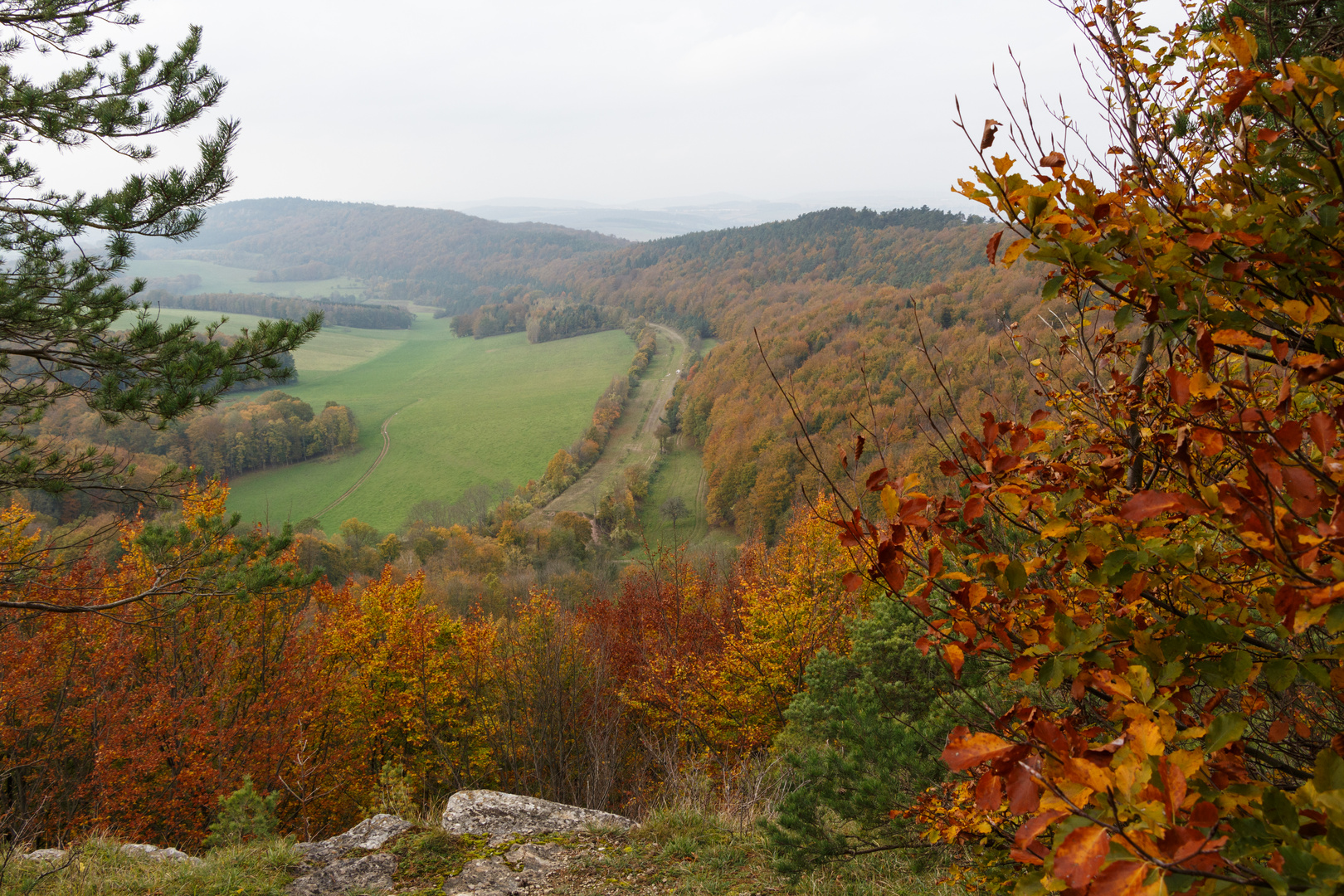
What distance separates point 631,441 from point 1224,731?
65.8 m

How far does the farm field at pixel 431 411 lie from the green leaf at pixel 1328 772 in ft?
125

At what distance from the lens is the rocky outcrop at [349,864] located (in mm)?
4957

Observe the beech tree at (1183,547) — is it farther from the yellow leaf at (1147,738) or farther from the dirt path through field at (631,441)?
the dirt path through field at (631,441)

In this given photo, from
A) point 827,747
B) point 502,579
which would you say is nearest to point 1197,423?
point 827,747

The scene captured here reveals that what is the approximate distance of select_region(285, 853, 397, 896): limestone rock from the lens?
4.91 metres

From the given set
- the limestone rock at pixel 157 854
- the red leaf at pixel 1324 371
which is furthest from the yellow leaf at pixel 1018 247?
the limestone rock at pixel 157 854

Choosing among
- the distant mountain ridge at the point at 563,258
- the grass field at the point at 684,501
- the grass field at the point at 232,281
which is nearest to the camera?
the grass field at the point at 684,501

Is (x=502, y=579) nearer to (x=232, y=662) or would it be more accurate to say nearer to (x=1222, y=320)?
(x=232, y=662)

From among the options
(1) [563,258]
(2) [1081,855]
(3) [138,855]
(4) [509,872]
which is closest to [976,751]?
(2) [1081,855]

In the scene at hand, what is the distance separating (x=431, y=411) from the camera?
7412cm

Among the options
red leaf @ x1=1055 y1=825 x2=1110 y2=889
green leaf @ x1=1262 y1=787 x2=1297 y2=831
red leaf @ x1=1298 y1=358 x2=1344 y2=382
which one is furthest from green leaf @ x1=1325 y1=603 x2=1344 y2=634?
red leaf @ x1=1055 y1=825 x2=1110 y2=889

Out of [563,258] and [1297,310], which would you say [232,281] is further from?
[1297,310]

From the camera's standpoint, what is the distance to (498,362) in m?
96.2

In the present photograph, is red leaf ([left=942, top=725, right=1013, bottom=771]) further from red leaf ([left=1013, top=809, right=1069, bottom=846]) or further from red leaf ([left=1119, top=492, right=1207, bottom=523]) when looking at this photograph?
red leaf ([left=1119, top=492, right=1207, bottom=523])
